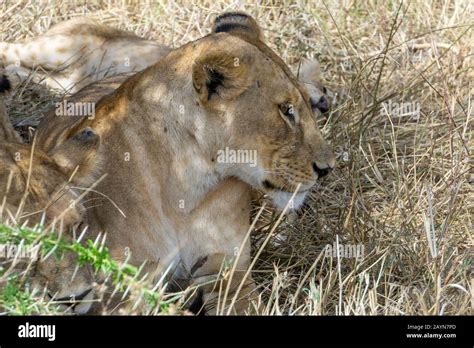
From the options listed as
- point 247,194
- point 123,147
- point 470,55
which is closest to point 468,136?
point 470,55

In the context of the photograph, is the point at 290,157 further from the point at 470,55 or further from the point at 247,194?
the point at 470,55

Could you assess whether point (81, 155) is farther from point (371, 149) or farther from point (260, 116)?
point (371, 149)

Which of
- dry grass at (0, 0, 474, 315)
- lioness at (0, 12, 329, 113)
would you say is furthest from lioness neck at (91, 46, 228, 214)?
lioness at (0, 12, 329, 113)

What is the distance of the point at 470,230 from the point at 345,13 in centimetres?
220

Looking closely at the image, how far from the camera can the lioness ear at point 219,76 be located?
4.08 meters

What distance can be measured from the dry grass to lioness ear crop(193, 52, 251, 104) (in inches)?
27.6

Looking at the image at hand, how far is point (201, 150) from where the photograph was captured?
13.9ft

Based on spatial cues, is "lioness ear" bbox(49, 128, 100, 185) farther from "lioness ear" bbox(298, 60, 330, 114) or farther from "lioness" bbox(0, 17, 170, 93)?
"lioness" bbox(0, 17, 170, 93)

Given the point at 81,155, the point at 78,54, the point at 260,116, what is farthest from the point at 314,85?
the point at 81,155

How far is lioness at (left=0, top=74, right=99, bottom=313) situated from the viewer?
11.7 ft

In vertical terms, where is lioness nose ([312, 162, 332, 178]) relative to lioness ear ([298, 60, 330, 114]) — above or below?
below

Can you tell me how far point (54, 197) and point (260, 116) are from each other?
2.80ft

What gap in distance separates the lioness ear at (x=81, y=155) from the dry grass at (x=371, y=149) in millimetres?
772

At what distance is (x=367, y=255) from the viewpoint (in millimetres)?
4684
